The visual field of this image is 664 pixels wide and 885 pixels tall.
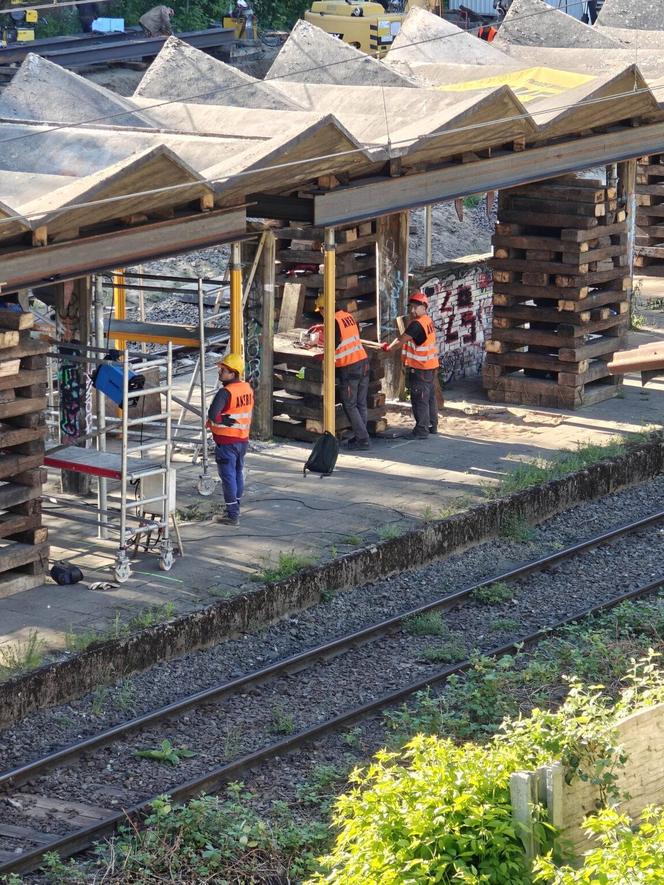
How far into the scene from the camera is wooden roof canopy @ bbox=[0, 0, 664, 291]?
14.0m

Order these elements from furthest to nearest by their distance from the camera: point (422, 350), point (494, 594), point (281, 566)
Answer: point (422, 350)
point (494, 594)
point (281, 566)

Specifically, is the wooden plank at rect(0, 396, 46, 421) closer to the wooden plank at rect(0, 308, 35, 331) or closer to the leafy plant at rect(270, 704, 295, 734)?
the wooden plank at rect(0, 308, 35, 331)

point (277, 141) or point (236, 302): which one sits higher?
point (277, 141)

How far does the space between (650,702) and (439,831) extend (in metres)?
1.94

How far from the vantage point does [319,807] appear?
→ 10469 millimetres

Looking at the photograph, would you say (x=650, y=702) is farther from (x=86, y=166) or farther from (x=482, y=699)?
(x=86, y=166)

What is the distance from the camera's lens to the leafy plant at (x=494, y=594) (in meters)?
15.1

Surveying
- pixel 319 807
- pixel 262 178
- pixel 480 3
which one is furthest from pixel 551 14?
pixel 480 3

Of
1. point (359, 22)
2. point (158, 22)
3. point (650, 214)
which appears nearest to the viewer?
point (650, 214)

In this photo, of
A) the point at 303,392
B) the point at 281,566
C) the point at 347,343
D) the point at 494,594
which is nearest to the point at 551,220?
the point at 347,343

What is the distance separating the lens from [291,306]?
19781 millimetres

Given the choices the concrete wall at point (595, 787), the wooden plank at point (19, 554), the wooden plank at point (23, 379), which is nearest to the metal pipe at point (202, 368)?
the wooden plank at point (23, 379)

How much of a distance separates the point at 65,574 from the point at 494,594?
409cm

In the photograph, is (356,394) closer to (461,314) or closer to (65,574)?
(461,314)
